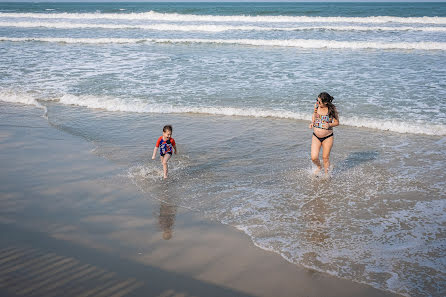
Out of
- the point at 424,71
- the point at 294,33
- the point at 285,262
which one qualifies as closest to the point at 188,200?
the point at 285,262

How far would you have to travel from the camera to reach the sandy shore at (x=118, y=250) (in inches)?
143

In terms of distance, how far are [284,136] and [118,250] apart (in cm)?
524

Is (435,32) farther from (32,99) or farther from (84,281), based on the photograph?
(84,281)

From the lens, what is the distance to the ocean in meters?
4.57

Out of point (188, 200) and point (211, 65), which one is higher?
point (211, 65)

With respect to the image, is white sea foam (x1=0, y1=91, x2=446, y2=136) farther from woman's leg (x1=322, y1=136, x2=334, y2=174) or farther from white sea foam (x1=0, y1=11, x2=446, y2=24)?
white sea foam (x1=0, y1=11, x2=446, y2=24)

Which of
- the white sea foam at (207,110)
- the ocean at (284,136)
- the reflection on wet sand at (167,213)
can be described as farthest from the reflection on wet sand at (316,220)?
the white sea foam at (207,110)

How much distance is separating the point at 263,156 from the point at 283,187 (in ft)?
4.67

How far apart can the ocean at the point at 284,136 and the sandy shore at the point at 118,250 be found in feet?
0.99

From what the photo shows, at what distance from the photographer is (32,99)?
11.4m

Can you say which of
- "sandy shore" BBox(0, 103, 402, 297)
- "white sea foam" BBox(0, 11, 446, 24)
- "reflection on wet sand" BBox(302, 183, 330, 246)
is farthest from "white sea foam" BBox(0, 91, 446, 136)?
"white sea foam" BBox(0, 11, 446, 24)

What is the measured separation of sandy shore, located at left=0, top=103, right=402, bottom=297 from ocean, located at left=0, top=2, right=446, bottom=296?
0.99 ft

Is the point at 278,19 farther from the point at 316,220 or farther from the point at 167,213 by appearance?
the point at 167,213

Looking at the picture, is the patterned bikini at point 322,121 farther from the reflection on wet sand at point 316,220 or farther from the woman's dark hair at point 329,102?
the reflection on wet sand at point 316,220
